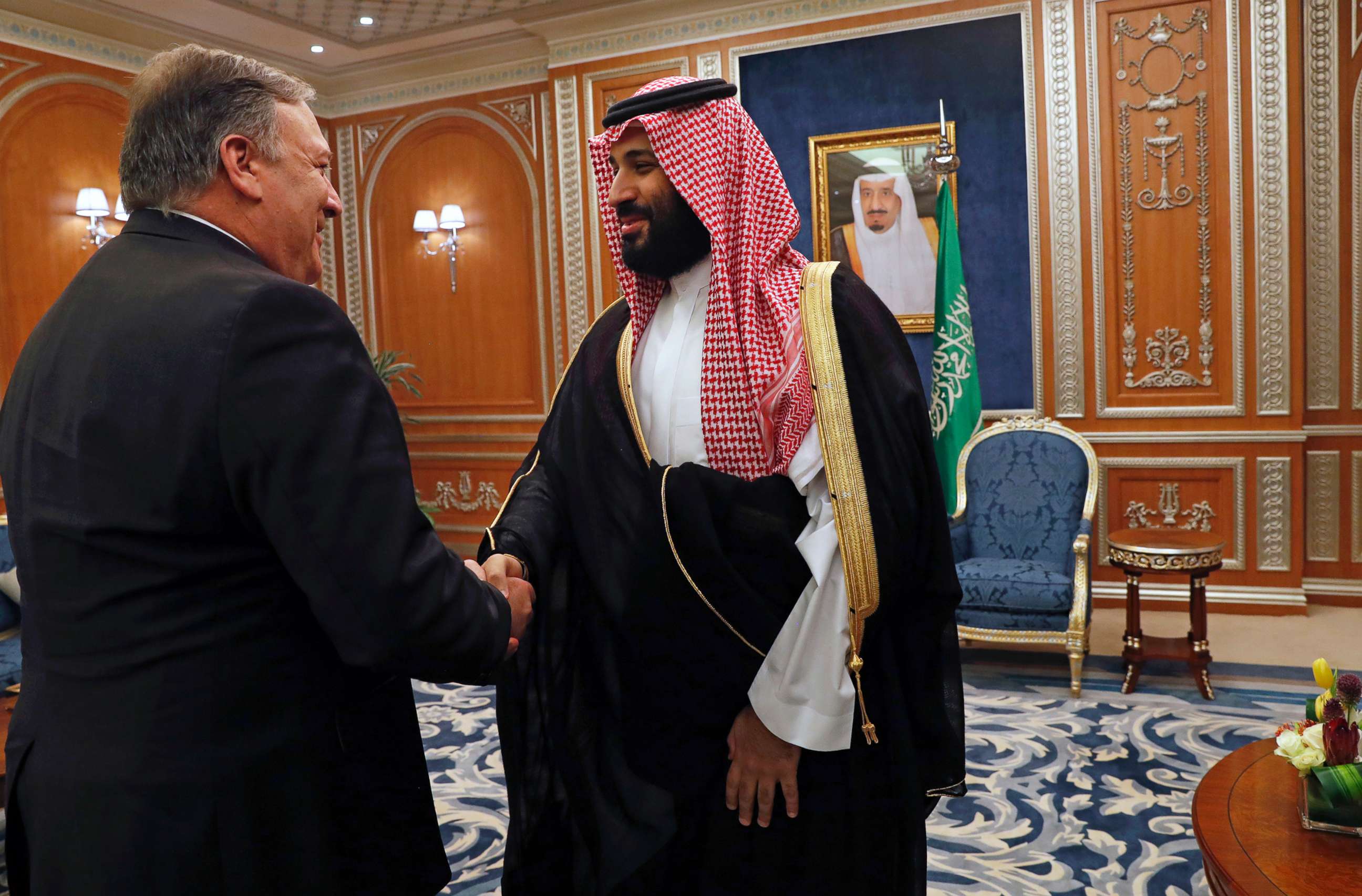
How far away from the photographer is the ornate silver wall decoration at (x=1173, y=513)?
5.08 meters

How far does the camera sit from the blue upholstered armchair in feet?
13.3

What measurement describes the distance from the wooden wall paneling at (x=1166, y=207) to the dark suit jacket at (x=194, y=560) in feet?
15.7

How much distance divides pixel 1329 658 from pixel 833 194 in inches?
129

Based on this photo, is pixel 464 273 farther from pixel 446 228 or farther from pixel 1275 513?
pixel 1275 513

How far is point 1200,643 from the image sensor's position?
3936 mm

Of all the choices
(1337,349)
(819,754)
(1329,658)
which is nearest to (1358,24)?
(1337,349)

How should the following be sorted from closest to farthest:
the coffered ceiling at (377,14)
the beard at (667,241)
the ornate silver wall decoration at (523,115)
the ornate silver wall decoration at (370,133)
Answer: the beard at (667,241) → the coffered ceiling at (377,14) → the ornate silver wall decoration at (523,115) → the ornate silver wall decoration at (370,133)

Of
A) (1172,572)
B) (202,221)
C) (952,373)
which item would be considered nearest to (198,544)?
(202,221)

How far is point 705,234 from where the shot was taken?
1754 mm

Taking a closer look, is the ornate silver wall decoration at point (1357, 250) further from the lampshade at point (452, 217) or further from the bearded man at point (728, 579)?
the lampshade at point (452, 217)

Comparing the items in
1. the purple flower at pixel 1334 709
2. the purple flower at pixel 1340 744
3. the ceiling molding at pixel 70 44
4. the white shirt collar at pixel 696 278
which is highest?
the ceiling molding at pixel 70 44

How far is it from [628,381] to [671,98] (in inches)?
19.0

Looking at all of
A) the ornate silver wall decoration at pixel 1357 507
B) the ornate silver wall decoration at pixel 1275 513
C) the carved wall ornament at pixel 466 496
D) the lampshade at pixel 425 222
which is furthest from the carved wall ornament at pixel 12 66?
the ornate silver wall decoration at pixel 1357 507

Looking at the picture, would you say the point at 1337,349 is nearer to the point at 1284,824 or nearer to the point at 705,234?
the point at 1284,824
